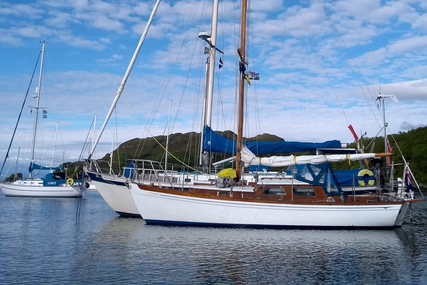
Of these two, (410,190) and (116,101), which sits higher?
(116,101)

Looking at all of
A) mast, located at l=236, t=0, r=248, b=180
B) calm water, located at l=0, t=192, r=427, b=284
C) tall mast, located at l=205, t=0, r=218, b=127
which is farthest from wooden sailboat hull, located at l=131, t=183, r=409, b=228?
tall mast, located at l=205, t=0, r=218, b=127

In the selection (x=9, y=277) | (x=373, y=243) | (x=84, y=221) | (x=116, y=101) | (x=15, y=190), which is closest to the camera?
(x=9, y=277)

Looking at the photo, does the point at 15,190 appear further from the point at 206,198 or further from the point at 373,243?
the point at 373,243

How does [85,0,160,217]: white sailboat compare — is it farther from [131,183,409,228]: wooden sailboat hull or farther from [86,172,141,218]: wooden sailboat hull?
[131,183,409,228]: wooden sailboat hull

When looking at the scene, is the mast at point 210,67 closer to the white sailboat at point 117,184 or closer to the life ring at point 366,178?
the white sailboat at point 117,184

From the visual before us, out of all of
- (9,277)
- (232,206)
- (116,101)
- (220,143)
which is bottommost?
(9,277)

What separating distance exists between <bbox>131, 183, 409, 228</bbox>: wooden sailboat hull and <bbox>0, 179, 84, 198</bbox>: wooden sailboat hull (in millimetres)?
35537

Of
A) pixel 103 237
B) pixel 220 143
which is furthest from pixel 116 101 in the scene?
pixel 103 237

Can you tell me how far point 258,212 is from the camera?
2942cm

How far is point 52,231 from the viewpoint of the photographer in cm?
2947

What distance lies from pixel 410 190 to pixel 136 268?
20.1 m

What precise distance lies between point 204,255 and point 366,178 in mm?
17454

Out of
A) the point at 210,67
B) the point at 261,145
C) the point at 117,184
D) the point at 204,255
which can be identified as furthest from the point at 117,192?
the point at 204,255

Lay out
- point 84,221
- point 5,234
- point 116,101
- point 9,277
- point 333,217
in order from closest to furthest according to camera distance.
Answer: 1. point 9,277
2. point 5,234
3. point 333,217
4. point 116,101
5. point 84,221
